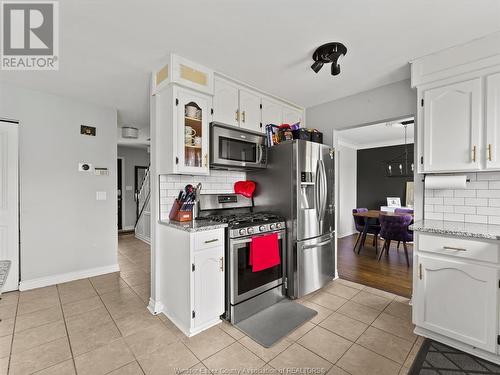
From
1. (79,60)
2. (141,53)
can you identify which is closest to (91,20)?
(141,53)

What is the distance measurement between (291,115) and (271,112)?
450 millimetres

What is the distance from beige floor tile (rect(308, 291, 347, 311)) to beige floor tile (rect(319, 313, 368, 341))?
200mm

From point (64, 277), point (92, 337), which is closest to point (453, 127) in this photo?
point (92, 337)

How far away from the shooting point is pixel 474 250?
1.74 meters

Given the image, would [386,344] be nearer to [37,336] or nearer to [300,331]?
[300,331]

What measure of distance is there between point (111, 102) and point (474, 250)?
171 inches

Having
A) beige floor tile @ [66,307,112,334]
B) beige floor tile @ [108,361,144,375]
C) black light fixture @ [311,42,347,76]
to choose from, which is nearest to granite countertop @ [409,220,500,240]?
black light fixture @ [311,42,347,76]

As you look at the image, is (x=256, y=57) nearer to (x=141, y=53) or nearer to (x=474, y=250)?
(x=141, y=53)

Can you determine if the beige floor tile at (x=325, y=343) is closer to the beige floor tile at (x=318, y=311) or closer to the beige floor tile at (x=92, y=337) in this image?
the beige floor tile at (x=318, y=311)

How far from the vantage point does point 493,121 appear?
6.23 feet

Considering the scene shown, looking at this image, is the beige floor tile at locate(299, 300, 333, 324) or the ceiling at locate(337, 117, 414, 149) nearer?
the beige floor tile at locate(299, 300, 333, 324)

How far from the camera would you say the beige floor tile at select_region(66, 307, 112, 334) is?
2.12m

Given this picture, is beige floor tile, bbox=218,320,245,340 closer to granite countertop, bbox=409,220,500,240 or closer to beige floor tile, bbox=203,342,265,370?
beige floor tile, bbox=203,342,265,370

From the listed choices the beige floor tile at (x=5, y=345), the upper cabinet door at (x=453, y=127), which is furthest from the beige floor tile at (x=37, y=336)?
the upper cabinet door at (x=453, y=127)
